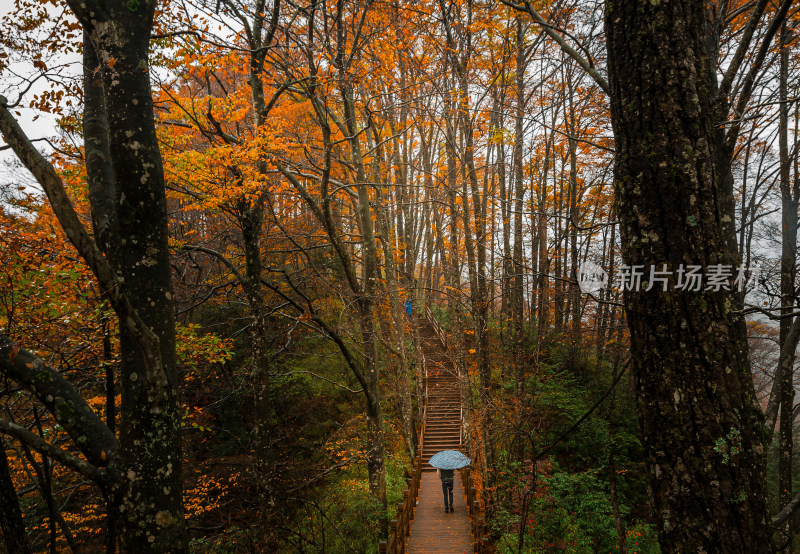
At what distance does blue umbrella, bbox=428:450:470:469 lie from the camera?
9.68 metres

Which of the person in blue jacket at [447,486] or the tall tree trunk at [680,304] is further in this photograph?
the person in blue jacket at [447,486]

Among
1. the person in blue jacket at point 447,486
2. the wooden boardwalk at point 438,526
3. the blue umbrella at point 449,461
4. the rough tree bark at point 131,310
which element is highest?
the rough tree bark at point 131,310

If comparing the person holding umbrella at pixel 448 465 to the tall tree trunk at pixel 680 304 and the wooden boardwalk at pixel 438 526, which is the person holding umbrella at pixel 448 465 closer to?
the wooden boardwalk at pixel 438 526

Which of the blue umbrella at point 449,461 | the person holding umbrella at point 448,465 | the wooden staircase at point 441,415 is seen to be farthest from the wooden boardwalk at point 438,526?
the wooden staircase at point 441,415

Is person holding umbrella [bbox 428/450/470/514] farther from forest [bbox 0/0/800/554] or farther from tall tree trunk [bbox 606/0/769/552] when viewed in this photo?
tall tree trunk [bbox 606/0/769/552]

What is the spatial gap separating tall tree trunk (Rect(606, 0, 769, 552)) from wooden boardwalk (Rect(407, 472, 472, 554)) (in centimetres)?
850

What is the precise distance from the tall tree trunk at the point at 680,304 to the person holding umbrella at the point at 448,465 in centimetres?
883

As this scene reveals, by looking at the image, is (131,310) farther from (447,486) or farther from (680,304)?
(447,486)

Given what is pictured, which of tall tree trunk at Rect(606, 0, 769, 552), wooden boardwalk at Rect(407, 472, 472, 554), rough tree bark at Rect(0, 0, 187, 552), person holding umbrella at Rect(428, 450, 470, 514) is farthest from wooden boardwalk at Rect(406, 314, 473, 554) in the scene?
tall tree trunk at Rect(606, 0, 769, 552)

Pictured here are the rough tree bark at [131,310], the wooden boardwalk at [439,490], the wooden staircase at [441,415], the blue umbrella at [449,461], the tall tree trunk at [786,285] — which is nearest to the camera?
the rough tree bark at [131,310]

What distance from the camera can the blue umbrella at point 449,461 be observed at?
968 cm

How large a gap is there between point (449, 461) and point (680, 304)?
9.42m

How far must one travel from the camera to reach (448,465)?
32.1 ft

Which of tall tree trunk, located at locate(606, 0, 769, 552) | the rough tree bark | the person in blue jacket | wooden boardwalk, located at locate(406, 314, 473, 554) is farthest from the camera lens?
the person in blue jacket
